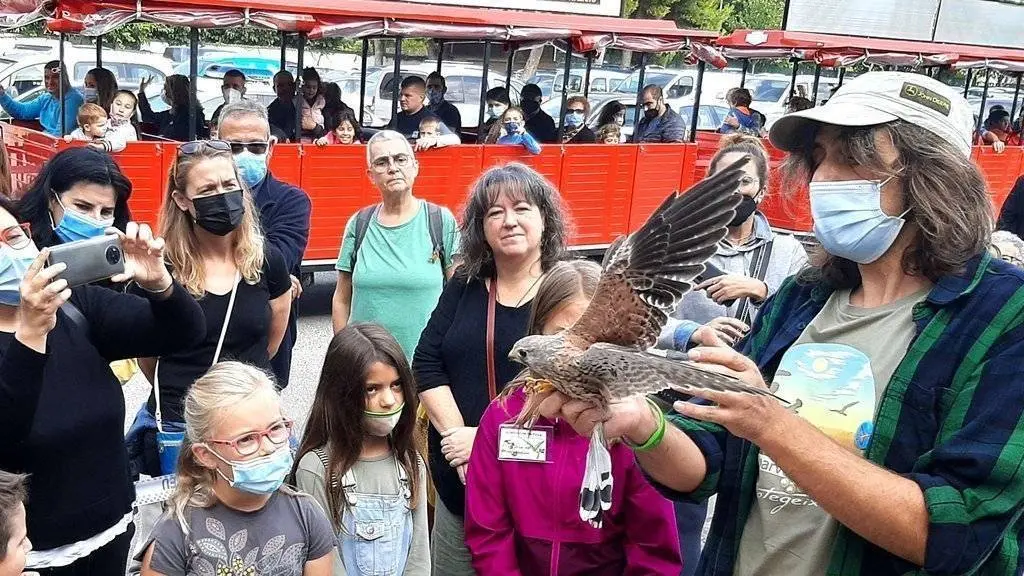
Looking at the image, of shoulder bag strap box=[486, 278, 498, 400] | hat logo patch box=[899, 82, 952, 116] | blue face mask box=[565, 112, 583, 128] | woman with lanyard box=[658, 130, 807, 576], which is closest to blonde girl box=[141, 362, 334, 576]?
shoulder bag strap box=[486, 278, 498, 400]

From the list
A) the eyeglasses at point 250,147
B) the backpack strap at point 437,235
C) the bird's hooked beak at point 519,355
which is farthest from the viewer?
the eyeglasses at point 250,147

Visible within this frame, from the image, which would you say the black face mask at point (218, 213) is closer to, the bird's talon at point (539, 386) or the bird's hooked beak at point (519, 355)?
the bird's hooked beak at point (519, 355)

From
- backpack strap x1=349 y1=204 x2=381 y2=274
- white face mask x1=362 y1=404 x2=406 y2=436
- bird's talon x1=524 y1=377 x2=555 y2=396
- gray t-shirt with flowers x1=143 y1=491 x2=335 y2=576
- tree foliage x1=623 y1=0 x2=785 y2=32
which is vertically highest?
tree foliage x1=623 y1=0 x2=785 y2=32

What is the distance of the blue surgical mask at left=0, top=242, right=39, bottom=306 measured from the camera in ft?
9.05

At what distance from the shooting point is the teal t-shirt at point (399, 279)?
15.5 feet

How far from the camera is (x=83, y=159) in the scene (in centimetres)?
352

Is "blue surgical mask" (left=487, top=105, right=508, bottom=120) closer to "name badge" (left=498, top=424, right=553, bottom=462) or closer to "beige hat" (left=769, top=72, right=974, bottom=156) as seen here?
"name badge" (left=498, top=424, right=553, bottom=462)

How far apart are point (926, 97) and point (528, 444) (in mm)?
1583

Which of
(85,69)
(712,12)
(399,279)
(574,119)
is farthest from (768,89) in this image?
(399,279)

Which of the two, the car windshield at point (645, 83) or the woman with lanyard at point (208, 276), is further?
the car windshield at point (645, 83)

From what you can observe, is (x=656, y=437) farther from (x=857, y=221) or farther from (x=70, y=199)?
(x=70, y=199)

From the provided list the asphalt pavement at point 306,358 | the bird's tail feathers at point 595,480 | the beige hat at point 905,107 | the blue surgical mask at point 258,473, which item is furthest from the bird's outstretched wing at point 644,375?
the asphalt pavement at point 306,358

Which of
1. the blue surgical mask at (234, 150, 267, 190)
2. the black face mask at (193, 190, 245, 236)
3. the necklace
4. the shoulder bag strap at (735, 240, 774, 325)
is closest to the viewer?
the necklace

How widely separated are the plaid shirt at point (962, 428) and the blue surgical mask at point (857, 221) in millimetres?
166
